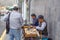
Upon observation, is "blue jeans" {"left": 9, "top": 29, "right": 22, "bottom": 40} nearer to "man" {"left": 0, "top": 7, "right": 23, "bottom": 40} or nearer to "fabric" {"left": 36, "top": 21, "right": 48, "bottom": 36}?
"man" {"left": 0, "top": 7, "right": 23, "bottom": 40}

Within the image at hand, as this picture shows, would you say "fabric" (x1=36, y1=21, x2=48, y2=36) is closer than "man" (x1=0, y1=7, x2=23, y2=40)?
Yes

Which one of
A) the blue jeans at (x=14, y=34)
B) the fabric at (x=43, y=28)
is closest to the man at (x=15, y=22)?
the blue jeans at (x=14, y=34)

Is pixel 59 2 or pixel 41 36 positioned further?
pixel 41 36

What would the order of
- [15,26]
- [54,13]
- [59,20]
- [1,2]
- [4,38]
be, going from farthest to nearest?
[1,2], [4,38], [15,26], [54,13], [59,20]

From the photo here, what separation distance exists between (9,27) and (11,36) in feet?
1.18

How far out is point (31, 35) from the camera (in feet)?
26.6

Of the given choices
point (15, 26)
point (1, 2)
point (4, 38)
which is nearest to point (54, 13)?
point (15, 26)

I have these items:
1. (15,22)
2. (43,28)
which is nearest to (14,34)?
(15,22)

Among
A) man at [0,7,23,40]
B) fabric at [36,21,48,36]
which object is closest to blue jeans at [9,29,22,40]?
man at [0,7,23,40]

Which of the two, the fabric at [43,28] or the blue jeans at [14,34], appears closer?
the fabric at [43,28]

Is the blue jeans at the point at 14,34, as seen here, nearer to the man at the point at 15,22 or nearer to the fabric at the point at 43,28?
the man at the point at 15,22

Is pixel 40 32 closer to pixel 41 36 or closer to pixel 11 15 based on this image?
pixel 41 36

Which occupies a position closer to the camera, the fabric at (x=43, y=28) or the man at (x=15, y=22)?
the fabric at (x=43, y=28)

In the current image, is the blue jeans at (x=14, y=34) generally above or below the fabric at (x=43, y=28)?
below
